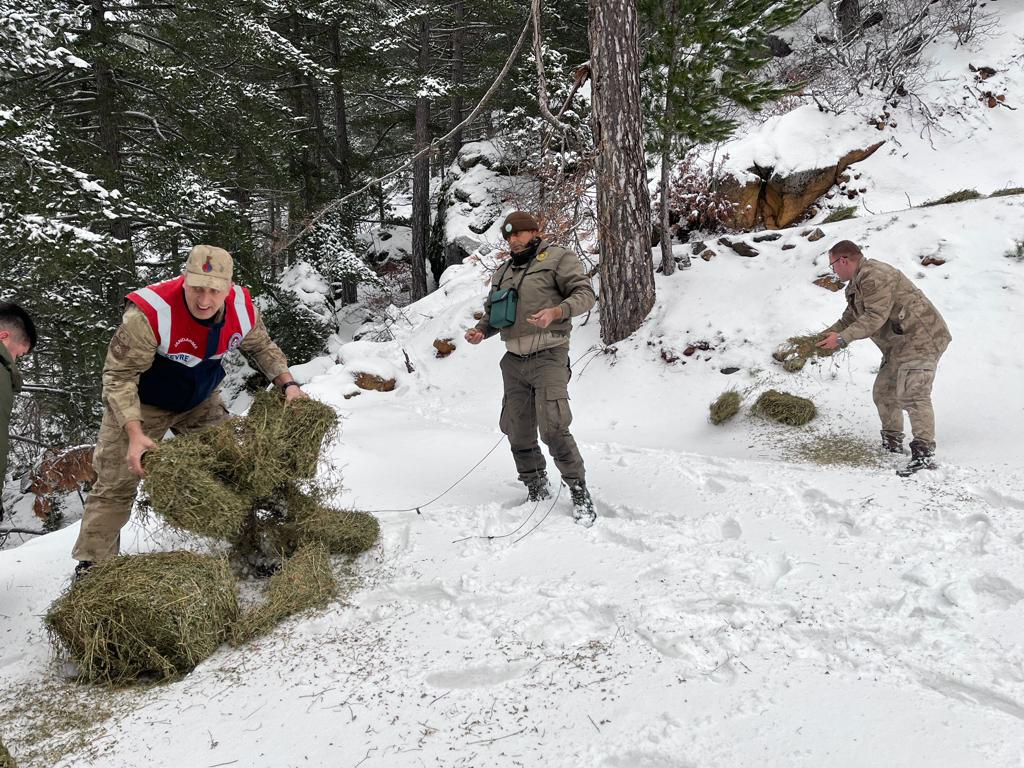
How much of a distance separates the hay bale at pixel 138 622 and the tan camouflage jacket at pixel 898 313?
448cm

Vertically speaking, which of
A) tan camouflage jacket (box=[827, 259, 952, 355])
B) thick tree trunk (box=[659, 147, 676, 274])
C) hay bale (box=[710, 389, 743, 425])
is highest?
thick tree trunk (box=[659, 147, 676, 274])

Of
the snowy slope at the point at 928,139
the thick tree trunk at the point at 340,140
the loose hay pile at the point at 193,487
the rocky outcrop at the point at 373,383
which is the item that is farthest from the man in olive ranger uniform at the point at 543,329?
the thick tree trunk at the point at 340,140

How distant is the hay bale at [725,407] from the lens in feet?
19.0

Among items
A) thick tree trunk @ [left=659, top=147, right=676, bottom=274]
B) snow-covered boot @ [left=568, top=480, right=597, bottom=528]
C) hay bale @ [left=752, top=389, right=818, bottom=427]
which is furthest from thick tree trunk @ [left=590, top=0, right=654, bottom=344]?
snow-covered boot @ [left=568, top=480, right=597, bottom=528]

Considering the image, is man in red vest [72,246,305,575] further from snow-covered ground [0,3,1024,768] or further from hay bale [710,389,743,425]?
hay bale [710,389,743,425]

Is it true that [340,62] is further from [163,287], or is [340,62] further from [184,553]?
[184,553]

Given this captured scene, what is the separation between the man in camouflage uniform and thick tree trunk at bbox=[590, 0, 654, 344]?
19.3ft

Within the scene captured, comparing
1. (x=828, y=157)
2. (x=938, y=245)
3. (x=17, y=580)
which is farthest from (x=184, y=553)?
(x=828, y=157)

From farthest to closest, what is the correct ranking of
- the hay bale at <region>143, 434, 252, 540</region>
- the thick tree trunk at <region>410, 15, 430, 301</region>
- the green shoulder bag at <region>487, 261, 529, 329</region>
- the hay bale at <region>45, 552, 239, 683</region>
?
the thick tree trunk at <region>410, 15, 430, 301</region>, the green shoulder bag at <region>487, 261, 529, 329</region>, the hay bale at <region>143, 434, 252, 540</region>, the hay bale at <region>45, 552, 239, 683</region>

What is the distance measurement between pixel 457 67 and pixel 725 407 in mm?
14297

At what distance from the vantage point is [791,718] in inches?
76.5

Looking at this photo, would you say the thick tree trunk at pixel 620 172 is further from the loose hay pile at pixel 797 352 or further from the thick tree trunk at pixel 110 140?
the thick tree trunk at pixel 110 140

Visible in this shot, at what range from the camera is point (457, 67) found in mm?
16328

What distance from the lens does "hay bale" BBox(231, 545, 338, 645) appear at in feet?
9.01
